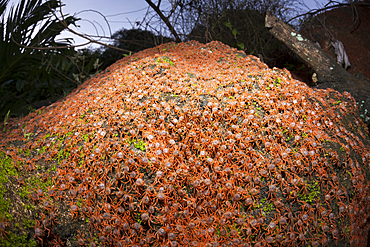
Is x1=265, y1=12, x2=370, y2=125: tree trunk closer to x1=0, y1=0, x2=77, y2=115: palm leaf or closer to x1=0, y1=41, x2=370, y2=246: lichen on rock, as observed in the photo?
x1=0, y1=41, x2=370, y2=246: lichen on rock

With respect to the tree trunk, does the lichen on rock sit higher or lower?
lower

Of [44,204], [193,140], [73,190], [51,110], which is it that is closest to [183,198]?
[193,140]

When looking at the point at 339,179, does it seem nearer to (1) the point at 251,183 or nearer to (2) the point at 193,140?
(1) the point at 251,183

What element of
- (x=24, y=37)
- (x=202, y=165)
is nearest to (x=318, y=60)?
(x=202, y=165)

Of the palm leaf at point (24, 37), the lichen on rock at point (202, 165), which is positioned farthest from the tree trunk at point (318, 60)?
the palm leaf at point (24, 37)

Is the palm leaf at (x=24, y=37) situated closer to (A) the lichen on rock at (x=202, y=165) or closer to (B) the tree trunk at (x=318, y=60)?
(A) the lichen on rock at (x=202, y=165)

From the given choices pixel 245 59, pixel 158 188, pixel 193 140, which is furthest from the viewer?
pixel 245 59

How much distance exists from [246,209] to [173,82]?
944 millimetres

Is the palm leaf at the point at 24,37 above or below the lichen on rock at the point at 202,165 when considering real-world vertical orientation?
above

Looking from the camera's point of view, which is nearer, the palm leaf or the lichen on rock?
the lichen on rock

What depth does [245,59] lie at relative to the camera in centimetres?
198

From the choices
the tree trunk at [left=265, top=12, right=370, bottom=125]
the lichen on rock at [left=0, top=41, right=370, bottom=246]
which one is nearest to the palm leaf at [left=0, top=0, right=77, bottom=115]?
the lichen on rock at [left=0, top=41, right=370, bottom=246]

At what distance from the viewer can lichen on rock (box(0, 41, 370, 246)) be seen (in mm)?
1020

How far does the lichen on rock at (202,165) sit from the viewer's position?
102 centimetres
